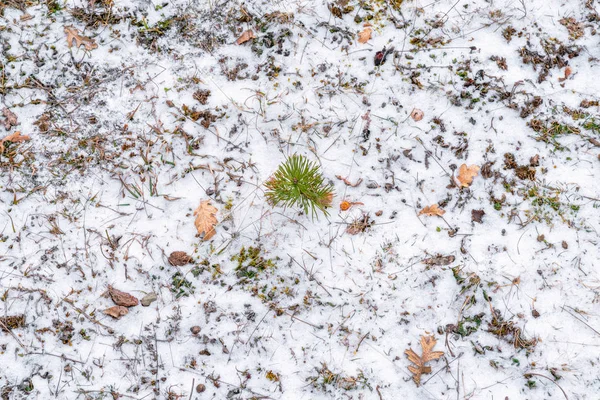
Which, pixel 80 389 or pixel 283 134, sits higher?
pixel 283 134

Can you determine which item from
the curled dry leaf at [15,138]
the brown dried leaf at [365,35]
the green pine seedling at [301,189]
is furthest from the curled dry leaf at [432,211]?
the curled dry leaf at [15,138]

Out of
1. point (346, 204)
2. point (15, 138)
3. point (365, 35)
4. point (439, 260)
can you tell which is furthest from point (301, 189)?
point (15, 138)

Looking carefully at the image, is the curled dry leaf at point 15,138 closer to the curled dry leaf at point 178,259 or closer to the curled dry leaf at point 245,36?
the curled dry leaf at point 178,259

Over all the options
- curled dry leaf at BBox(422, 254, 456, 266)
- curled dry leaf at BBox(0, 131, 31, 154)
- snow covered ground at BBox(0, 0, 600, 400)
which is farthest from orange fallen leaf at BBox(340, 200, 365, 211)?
curled dry leaf at BBox(0, 131, 31, 154)

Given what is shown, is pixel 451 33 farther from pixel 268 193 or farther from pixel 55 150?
pixel 55 150

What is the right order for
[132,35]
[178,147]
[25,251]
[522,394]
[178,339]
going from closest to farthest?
1. [522,394]
2. [178,339]
3. [25,251]
4. [178,147]
5. [132,35]

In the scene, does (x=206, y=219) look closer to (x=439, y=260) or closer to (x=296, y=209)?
(x=296, y=209)

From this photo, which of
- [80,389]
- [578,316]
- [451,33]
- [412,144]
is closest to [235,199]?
[412,144]

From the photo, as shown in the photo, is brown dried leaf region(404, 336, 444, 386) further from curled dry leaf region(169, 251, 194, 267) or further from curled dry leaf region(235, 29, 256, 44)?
curled dry leaf region(235, 29, 256, 44)
